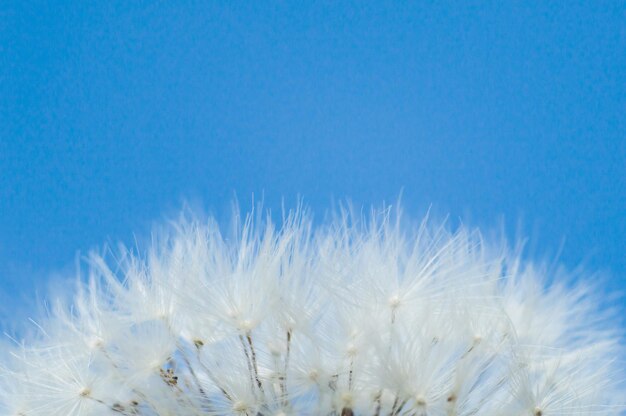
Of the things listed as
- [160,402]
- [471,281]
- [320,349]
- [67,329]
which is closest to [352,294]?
[320,349]

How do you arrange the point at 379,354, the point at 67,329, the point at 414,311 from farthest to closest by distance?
1. the point at 67,329
2. the point at 414,311
3. the point at 379,354

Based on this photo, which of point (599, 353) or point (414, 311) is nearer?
point (414, 311)

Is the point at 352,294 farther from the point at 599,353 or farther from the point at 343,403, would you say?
the point at 599,353

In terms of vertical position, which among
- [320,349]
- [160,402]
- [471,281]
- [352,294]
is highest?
[471,281]

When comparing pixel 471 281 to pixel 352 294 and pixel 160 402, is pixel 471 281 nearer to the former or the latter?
pixel 352 294

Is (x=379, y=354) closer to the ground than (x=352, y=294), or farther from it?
closer to the ground

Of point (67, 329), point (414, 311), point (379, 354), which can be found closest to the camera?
point (379, 354)
